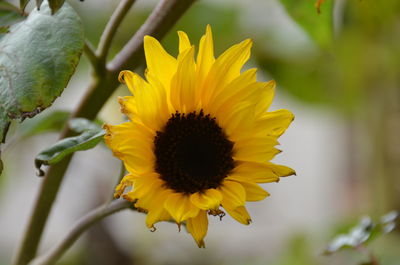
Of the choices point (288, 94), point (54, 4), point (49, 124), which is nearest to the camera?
point (54, 4)

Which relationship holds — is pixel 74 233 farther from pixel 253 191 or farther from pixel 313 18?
pixel 313 18

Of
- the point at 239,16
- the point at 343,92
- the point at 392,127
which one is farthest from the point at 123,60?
the point at 392,127

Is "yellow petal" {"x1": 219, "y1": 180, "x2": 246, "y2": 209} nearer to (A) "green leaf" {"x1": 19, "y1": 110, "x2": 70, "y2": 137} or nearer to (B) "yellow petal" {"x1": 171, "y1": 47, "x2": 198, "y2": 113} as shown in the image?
(B) "yellow petal" {"x1": 171, "y1": 47, "x2": 198, "y2": 113}

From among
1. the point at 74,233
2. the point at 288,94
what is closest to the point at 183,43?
the point at 74,233

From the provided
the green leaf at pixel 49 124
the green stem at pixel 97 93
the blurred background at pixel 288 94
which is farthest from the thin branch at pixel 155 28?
the blurred background at pixel 288 94

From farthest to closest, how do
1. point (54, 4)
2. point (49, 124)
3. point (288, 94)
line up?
point (288, 94), point (49, 124), point (54, 4)

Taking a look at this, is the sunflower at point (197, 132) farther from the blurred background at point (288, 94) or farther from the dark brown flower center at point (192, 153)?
the blurred background at point (288, 94)
